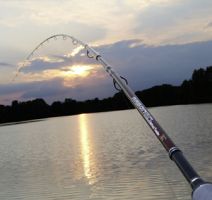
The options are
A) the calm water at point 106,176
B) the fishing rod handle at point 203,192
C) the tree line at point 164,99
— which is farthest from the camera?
the tree line at point 164,99

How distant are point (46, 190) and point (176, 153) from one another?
37.6 ft

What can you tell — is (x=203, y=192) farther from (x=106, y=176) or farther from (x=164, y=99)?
(x=164, y=99)

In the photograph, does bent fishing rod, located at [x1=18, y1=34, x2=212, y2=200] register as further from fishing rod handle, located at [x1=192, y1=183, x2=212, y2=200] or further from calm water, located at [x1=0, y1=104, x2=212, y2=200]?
calm water, located at [x1=0, y1=104, x2=212, y2=200]

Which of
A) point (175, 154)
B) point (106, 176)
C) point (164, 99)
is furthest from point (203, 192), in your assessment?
point (164, 99)

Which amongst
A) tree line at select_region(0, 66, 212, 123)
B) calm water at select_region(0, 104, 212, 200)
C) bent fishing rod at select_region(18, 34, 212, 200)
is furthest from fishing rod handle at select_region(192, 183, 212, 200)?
tree line at select_region(0, 66, 212, 123)

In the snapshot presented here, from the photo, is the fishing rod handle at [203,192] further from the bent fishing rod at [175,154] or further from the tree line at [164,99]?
the tree line at [164,99]

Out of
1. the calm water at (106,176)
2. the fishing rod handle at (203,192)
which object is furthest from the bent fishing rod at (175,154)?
the calm water at (106,176)

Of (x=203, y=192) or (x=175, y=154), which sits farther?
(x=175, y=154)

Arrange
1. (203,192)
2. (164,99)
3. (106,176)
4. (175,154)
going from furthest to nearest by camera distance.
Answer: (164,99)
(106,176)
(175,154)
(203,192)

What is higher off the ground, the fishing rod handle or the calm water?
the fishing rod handle

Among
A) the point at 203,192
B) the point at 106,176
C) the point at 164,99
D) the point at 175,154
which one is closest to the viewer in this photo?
the point at 203,192

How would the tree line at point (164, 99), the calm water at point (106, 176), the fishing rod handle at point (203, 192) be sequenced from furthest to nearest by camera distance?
the tree line at point (164, 99)
the calm water at point (106, 176)
the fishing rod handle at point (203, 192)

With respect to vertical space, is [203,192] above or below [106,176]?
above

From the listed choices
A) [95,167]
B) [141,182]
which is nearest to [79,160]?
[95,167]
